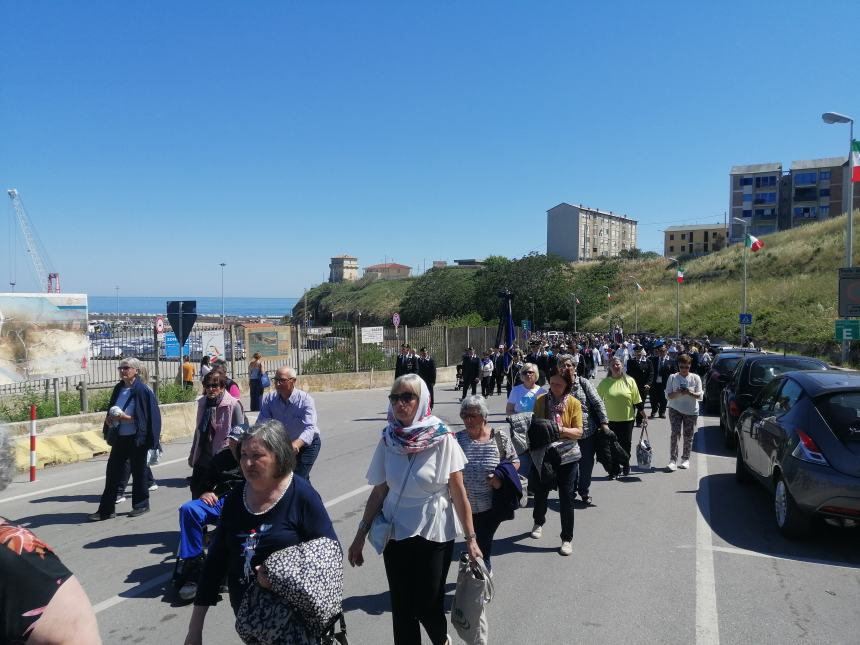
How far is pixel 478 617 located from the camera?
146 inches

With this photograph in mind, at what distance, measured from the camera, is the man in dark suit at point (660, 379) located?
49.9 feet

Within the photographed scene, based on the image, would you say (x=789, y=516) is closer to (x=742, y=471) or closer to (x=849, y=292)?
(x=742, y=471)

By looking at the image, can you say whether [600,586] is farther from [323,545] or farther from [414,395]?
[323,545]

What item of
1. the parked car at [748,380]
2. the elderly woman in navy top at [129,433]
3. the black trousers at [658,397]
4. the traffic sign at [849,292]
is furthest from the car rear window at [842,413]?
the traffic sign at [849,292]

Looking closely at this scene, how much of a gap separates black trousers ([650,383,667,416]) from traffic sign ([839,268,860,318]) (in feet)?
25.0

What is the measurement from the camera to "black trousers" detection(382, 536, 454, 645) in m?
3.56

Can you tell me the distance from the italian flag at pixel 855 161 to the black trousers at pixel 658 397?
10.0 m

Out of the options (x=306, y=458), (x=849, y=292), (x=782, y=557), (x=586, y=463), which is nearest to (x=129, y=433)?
(x=306, y=458)

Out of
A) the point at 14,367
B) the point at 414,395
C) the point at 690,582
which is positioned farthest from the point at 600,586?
the point at 14,367

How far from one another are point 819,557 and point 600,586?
88.7 inches

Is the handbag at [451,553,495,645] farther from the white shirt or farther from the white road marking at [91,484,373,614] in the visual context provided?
the white road marking at [91,484,373,614]

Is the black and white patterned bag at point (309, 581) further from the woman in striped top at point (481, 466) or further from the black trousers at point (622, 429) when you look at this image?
the black trousers at point (622, 429)

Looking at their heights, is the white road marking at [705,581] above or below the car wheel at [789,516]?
below

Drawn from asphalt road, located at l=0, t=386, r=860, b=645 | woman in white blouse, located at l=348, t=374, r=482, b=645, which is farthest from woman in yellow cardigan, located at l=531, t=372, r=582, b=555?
woman in white blouse, located at l=348, t=374, r=482, b=645
